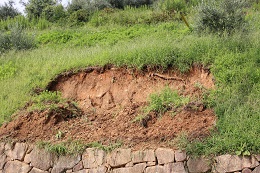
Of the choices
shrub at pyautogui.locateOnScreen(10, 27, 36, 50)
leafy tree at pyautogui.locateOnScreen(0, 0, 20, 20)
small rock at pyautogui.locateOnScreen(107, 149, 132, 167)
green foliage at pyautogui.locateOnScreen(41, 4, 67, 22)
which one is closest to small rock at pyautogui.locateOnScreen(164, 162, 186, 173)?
small rock at pyautogui.locateOnScreen(107, 149, 132, 167)

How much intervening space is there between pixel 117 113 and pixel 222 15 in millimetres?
4378

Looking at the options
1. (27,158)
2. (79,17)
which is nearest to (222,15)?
(27,158)

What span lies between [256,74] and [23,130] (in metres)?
5.20

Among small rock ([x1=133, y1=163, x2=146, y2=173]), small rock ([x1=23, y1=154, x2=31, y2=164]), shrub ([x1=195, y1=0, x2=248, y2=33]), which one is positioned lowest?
small rock ([x1=23, y1=154, x2=31, y2=164])

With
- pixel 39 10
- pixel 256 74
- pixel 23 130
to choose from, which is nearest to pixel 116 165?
pixel 23 130

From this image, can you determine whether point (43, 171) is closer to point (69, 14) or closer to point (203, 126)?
point (203, 126)

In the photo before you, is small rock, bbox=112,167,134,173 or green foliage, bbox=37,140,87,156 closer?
small rock, bbox=112,167,134,173

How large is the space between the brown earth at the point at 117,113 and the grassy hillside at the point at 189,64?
24cm

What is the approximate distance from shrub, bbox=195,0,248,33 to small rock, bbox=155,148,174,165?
494 cm

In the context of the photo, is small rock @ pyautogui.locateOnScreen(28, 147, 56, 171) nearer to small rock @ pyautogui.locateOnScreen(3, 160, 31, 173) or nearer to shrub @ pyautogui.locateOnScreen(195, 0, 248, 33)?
small rock @ pyautogui.locateOnScreen(3, 160, 31, 173)

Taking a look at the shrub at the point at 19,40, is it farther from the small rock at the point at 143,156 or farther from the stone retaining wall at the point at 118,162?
the small rock at the point at 143,156

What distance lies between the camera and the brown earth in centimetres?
796

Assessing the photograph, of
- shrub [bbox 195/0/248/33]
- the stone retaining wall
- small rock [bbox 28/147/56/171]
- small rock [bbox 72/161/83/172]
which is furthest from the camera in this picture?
shrub [bbox 195/0/248/33]

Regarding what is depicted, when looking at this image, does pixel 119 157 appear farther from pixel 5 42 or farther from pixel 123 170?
pixel 5 42
